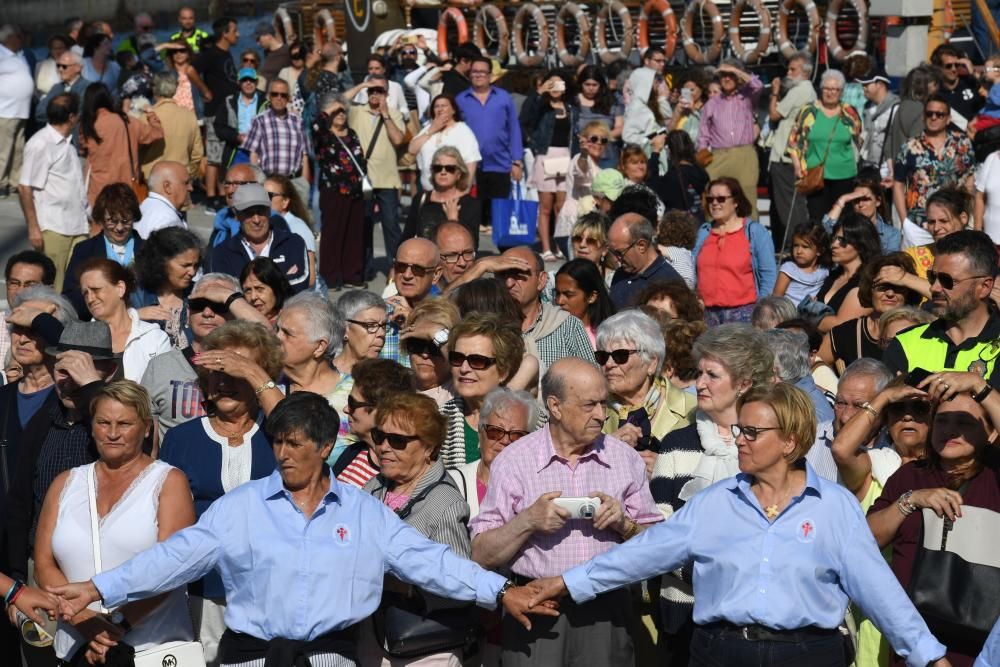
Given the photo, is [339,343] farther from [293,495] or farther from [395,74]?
[395,74]

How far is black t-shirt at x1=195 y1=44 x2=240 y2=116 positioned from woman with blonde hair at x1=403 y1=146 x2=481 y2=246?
663 cm

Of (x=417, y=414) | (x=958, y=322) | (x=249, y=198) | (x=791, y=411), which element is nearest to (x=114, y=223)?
(x=249, y=198)

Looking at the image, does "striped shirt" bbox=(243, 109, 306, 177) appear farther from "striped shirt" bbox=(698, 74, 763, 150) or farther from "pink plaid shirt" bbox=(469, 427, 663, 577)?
"pink plaid shirt" bbox=(469, 427, 663, 577)

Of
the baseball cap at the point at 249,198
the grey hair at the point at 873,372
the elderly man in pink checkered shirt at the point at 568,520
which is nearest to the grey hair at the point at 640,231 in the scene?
the baseball cap at the point at 249,198

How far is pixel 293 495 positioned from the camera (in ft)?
17.1

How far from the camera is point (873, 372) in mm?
6242

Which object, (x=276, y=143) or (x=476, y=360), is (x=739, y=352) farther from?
(x=276, y=143)

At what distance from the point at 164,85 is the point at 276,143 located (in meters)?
1.56

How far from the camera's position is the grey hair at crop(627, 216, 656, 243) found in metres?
9.15

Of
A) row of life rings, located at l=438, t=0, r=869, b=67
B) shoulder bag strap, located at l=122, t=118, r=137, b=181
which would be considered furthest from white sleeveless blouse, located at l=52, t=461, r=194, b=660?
row of life rings, located at l=438, t=0, r=869, b=67

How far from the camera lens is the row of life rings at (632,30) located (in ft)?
62.4

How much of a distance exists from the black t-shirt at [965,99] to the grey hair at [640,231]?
19.6ft

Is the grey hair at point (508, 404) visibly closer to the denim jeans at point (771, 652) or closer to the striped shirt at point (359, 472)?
the striped shirt at point (359, 472)

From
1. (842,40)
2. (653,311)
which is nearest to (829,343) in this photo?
(653,311)
